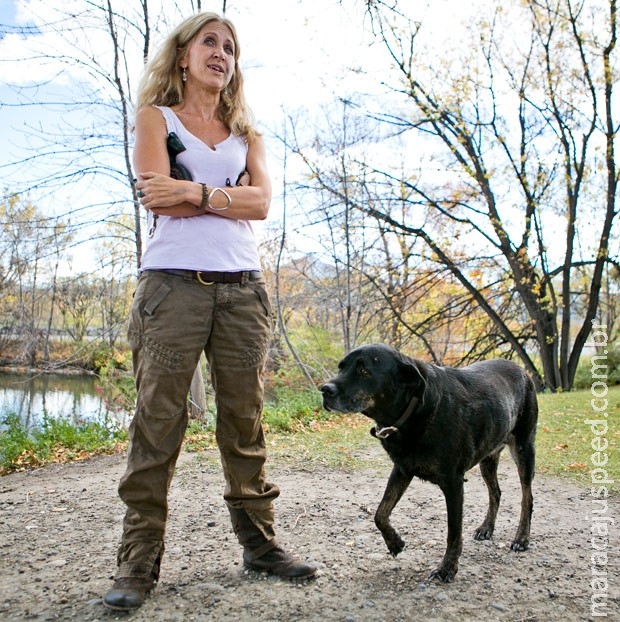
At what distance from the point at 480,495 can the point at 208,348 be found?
2.75 metres

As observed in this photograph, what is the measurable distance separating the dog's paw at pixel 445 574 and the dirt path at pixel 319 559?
0.16 ft

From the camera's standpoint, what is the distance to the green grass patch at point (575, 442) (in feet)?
18.0

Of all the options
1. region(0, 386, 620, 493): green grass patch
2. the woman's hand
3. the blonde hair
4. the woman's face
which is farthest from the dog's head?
region(0, 386, 620, 493): green grass patch

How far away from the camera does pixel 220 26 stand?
292 centimetres

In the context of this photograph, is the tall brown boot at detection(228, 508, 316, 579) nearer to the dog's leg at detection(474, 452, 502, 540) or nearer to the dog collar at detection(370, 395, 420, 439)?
the dog collar at detection(370, 395, 420, 439)

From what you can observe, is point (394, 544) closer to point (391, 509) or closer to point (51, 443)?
point (391, 509)

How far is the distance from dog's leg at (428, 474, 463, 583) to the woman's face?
7.43ft

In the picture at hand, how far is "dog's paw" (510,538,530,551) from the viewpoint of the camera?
353 cm

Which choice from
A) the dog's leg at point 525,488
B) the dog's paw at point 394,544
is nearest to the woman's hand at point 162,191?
the dog's paw at point 394,544

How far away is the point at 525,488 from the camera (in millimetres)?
3670

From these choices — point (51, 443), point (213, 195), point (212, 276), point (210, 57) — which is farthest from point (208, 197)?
point (51, 443)

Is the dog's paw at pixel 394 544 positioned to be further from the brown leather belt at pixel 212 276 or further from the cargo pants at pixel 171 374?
the brown leather belt at pixel 212 276

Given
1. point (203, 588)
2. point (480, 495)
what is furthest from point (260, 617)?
point (480, 495)

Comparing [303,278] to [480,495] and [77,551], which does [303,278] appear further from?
[77,551]
